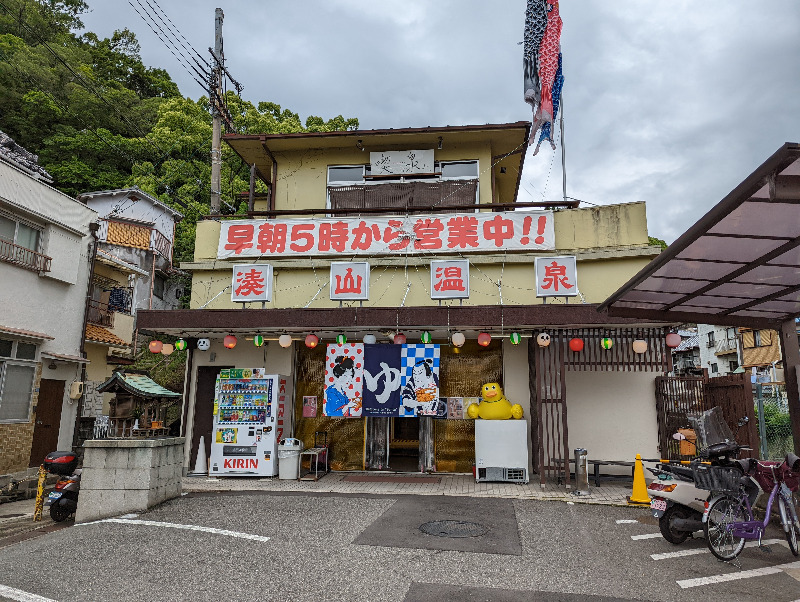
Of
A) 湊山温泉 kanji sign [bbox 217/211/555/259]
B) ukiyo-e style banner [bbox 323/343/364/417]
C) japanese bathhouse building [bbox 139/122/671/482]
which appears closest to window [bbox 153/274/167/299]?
japanese bathhouse building [bbox 139/122/671/482]

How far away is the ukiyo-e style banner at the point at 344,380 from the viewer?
11.9 meters

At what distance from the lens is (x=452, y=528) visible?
763 centimetres

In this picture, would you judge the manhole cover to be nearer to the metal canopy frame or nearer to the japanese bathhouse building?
the japanese bathhouse building

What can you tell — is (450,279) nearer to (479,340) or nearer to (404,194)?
(479,340)

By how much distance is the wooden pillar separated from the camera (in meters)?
7.12

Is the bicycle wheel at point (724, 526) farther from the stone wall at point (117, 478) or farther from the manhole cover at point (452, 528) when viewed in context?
the stone wall at point (117, 478)

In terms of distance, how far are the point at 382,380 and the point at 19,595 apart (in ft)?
25.0

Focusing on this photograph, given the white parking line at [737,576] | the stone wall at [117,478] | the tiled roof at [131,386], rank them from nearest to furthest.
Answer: the white parking line at [737,576], the stone wall at [117,478], the tiled roof at [131,386]

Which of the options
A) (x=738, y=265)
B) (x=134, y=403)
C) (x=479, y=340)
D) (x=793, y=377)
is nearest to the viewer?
(x=738, y=265)

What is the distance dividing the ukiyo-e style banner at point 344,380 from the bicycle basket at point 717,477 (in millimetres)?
7097

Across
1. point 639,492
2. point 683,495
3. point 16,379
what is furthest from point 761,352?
A: point 16,379

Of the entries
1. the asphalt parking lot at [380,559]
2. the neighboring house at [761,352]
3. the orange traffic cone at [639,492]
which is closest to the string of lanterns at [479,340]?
the orange traffic cone at [639,492]

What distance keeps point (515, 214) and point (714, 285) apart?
7049 millimetres

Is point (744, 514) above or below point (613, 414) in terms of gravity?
below
